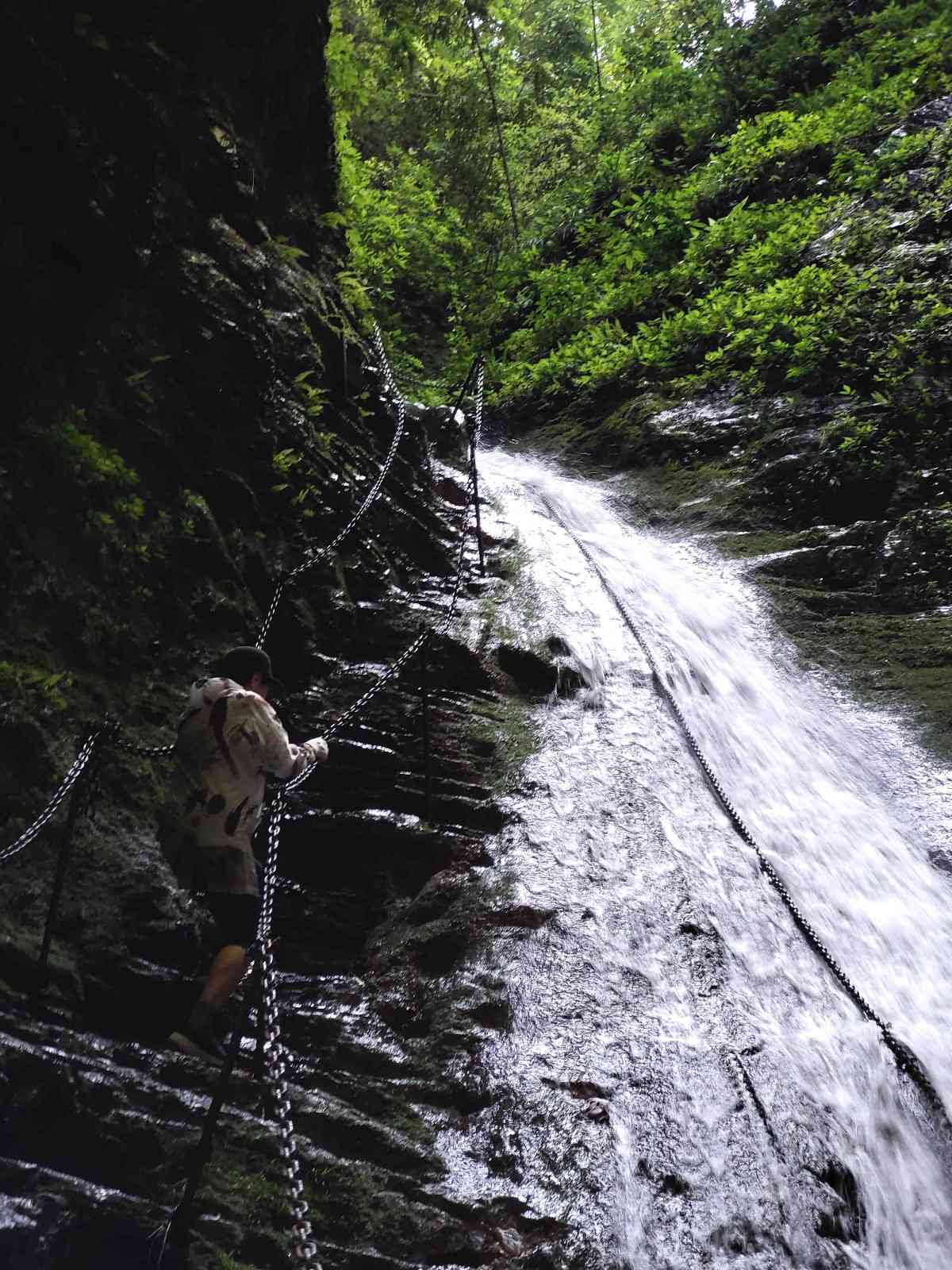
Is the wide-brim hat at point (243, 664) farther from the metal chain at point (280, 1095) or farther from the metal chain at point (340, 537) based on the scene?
the metal chain at point (340, 537)

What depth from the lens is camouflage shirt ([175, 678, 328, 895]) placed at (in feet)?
13.0

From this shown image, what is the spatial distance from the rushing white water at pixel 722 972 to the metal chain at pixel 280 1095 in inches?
37.4

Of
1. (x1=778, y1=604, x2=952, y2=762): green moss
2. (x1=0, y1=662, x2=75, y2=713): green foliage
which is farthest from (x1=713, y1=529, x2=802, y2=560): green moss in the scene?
(x1=0, y1=662, x2=75, y2=713): green foliage

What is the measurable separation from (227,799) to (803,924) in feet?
10.1

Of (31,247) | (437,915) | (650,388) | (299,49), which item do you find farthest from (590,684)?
(650,388)

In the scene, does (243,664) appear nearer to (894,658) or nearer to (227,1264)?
(227,1264)

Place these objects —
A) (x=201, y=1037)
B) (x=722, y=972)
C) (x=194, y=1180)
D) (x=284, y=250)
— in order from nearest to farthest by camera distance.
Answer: (x=194, y=1180) → (x=201, y=1037) → (x=722, y=972) → (x=284, y=250)

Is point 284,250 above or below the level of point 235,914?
above

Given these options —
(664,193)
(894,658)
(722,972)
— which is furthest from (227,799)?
(664,193)

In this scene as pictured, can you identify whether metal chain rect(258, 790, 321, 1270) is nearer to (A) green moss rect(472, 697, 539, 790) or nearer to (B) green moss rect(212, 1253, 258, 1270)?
(B) green moss rect(212, 1253, 258, 1270)

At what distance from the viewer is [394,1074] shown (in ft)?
12.8

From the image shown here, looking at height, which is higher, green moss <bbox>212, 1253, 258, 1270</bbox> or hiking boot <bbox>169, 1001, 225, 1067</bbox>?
green moss <bbox>212, 1253, 258, 1270</bbox>

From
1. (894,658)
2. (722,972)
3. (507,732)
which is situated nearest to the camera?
(722,972)

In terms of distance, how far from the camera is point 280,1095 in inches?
99.7
